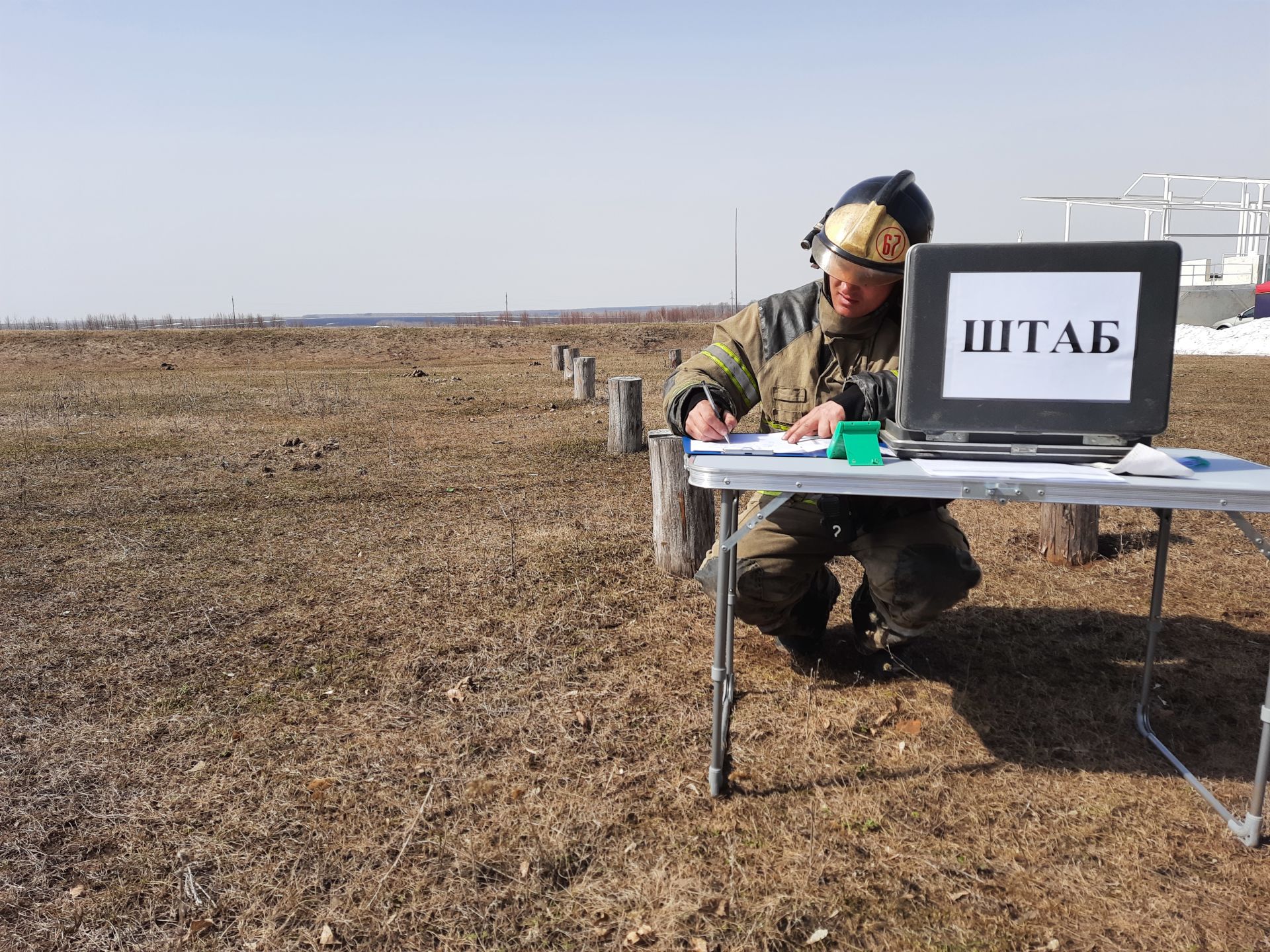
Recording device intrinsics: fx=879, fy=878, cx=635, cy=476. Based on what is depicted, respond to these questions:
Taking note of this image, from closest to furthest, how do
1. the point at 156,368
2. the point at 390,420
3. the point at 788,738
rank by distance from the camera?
the point at 788,738 < the point at 390,420 < the point at 156,368

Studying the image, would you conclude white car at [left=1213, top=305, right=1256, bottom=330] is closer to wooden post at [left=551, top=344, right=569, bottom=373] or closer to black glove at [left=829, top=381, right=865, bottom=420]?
wooden post at [left=551, top=344, right=569, bottom=373]

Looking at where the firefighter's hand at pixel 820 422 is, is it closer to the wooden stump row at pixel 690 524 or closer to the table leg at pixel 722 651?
the table leg at pixel 722 651

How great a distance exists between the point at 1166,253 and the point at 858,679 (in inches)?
71.9

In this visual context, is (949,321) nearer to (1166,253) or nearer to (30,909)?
(1166,253)

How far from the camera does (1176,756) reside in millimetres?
2801

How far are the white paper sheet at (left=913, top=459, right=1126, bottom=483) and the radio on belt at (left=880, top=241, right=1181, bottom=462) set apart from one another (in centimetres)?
5

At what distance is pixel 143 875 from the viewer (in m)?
2.26

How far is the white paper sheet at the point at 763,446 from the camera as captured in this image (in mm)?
2527

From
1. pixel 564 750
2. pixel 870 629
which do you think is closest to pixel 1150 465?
pixel 870 629

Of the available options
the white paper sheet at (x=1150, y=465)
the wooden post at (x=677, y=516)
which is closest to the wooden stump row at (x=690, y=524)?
the wooden post at (x=677, y=516)

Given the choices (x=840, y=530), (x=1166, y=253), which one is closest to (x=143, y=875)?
(x=840, y=530)

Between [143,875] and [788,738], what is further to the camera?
[788,738]

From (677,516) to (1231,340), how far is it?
79.3ft

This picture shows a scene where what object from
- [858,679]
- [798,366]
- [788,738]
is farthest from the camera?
[858,679]
